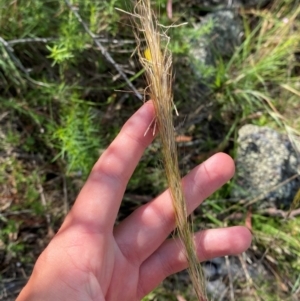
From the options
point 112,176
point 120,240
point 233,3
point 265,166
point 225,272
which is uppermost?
point 233,3

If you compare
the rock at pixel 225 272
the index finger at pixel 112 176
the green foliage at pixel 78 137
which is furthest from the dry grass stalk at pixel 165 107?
the rock at pixel 225 272

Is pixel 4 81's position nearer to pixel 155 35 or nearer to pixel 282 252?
pixel 155 35

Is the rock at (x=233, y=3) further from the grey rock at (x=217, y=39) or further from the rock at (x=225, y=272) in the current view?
the rock at (x=225, y=272)

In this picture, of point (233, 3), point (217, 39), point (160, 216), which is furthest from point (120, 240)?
point (233, 3)

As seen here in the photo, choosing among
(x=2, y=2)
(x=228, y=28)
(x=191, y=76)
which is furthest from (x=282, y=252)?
(x=2, y=2)

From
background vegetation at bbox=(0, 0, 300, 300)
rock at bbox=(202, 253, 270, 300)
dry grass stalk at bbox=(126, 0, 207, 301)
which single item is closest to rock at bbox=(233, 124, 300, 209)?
background vegetation at bbox=(0, 0, 300, 300)

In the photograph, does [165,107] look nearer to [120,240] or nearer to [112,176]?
[112,176]

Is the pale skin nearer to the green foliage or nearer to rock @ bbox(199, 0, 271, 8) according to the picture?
the green foliage
